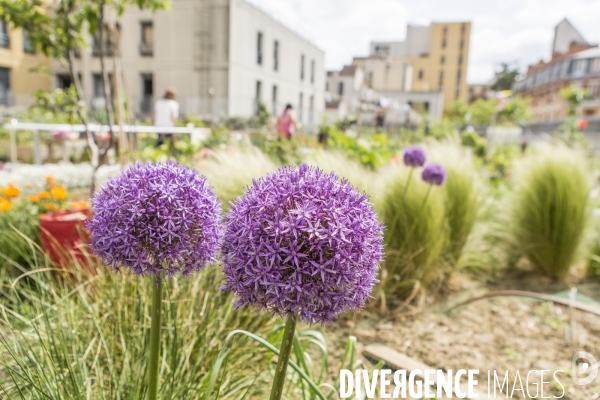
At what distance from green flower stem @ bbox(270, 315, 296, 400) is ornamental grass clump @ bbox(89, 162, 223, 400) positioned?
0.31 meters

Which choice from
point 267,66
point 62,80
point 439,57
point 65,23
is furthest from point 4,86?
point 439,57

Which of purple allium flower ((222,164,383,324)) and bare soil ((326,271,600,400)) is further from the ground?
purple allium flower ((222,164,383,324))

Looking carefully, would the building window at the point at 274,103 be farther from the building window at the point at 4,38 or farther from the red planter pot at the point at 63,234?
the red planter pot at the point at 63,234

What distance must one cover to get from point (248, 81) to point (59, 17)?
21.6m

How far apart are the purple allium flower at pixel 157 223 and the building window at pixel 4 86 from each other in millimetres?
26543

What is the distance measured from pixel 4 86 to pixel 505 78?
68.2m

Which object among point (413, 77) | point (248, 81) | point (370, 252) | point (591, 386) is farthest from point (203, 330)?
point (413, 77)

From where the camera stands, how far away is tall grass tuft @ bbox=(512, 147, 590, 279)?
3535 mm

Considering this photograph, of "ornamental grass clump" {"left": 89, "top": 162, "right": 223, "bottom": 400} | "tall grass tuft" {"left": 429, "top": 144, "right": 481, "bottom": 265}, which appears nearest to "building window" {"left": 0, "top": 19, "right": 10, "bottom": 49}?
"tall grass tuft" {"left": 429, "top": 144, "right": 481, "bottom": 265}

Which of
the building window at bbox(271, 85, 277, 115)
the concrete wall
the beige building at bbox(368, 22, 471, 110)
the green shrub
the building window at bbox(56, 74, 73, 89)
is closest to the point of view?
A: the green shrub

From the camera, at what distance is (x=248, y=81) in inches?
958

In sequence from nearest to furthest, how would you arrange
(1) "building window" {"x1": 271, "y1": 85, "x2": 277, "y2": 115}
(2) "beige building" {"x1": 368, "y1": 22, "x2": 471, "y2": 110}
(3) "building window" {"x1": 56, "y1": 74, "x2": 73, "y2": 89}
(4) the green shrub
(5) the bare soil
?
(5) the bare soil, (4) the green shrub, (1) "building window" {"x1": 271, "y1": 85, "x2": 277, "y2": 115}, (3) "building window" {"x1": 56, "y1": 74, "x2": 73, "y2": 89}, (2) "beige building" {"x1": 368, "y1": 22, "x2": 471, "y2": 110}

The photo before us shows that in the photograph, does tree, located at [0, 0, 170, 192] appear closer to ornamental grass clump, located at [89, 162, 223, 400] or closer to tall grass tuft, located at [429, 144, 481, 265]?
ornamental grass clump, located at [89, 162, 223, 400]

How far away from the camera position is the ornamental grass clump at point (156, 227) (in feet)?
3.51
